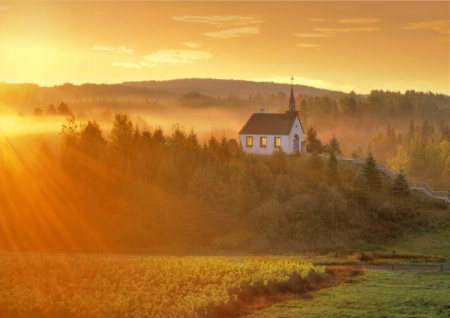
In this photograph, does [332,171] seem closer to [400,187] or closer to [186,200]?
[400,187]

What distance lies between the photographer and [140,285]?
42.1 m

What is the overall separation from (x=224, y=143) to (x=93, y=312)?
167ft

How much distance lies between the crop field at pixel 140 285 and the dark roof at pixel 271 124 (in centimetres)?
3997

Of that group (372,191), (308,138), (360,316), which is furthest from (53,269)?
(308,138)

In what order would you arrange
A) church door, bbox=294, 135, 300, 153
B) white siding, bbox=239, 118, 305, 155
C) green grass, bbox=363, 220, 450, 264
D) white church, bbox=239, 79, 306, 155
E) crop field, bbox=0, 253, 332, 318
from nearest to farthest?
crop field, bbox=0, 253, 332, 318 → green grass, bbox=363, 220, 450, 264 → white siding, bbox=239, 118, 305, 155 → white church, bbox=239, 79, 306, 155 → church door, bbox=294, 135, 300, 153

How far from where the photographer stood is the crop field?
37.2 m

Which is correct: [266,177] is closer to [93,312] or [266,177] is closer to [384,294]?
[384,294]

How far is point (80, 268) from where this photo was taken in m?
47.1

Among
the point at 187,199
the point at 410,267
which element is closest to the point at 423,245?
the point at 410,267

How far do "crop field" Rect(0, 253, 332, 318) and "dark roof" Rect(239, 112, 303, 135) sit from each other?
40.0 m

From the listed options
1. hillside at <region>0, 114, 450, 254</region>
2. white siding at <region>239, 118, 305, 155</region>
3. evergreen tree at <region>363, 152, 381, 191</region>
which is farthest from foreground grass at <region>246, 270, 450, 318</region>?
white siding at <region>239, 118, 305, 155</region>

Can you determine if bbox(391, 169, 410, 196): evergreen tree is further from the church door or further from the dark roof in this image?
the dark roof

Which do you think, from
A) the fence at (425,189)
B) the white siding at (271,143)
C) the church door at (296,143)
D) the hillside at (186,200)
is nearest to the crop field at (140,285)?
the hillside at (186,200)

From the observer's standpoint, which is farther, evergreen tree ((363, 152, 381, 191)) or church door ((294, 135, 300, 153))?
church door ((294, 135, 300, 153))
